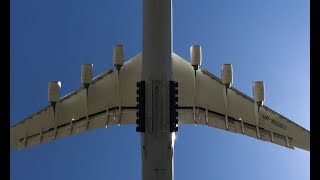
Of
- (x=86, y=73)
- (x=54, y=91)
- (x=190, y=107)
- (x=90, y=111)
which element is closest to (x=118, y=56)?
(x=86, y=73)

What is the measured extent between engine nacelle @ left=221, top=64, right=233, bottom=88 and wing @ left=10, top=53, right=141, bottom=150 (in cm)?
444

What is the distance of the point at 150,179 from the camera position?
54.1 feet

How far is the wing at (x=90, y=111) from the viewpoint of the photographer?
77.4ft

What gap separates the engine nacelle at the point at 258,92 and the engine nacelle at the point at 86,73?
8.46m

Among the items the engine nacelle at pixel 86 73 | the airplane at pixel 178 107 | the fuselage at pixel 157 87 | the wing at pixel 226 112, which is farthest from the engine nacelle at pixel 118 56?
the fuselage at pixel 157 87

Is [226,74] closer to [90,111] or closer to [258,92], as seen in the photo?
[258,92]

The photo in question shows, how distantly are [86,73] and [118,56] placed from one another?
1.88 meters

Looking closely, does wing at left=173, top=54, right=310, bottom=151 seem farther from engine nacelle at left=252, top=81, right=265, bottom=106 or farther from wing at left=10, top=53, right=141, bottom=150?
→ wing at left=10, top=53, right=141, bottom=150

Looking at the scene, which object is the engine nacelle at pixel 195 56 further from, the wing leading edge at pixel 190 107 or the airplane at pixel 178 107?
the wing leading edge at pixel 190 107

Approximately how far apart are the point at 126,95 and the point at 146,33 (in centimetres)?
785

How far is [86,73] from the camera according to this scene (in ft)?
74.5
